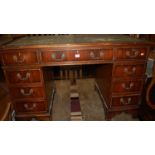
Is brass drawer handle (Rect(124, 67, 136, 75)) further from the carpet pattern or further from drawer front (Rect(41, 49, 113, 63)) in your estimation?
the carpet pattern

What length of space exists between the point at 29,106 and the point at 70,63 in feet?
2.01

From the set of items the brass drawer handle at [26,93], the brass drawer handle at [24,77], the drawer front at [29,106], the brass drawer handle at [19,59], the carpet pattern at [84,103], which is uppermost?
the brass drawer handle at [19,59]

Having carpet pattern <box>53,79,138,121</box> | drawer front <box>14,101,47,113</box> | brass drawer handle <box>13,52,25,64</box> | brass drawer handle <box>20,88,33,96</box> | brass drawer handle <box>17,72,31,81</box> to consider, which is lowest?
carpet pattern <box>53,79,138,121</box>

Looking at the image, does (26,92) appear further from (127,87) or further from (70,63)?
(127,87)

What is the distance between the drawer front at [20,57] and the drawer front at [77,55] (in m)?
0.09

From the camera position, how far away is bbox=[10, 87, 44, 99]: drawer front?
136 centimetres

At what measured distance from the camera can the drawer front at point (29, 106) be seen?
1.43 m

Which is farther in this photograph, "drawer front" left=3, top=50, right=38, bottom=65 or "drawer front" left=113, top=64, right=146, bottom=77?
"drawer front" left=113, top=64, right=146, bottom=77

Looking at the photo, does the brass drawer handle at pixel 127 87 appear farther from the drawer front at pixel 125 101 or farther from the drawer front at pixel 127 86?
the drawer front at pixel 125 101

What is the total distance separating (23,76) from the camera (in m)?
1.31

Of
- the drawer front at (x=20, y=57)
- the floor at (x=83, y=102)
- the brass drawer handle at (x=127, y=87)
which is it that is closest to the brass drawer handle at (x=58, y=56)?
the drawer front at (x=20, y=57)

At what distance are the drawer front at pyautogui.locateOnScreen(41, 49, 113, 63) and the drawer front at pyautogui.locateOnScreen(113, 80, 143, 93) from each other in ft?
0.98

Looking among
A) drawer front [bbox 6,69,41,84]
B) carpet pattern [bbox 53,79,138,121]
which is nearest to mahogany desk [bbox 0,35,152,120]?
drawer front [bbox 6,69,41,84]

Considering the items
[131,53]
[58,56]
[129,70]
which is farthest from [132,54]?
[58,56]
